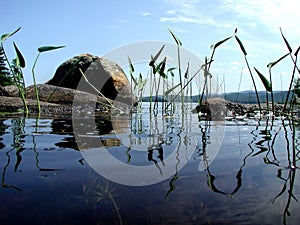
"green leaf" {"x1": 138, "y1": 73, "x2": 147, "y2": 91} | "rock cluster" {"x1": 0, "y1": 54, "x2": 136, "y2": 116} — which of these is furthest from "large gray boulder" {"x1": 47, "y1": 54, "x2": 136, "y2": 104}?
"green leaf" {"x1": 138, "y1": 73, "x2": 147, "y2": 91}

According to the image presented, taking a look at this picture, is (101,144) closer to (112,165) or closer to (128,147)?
(128,147)

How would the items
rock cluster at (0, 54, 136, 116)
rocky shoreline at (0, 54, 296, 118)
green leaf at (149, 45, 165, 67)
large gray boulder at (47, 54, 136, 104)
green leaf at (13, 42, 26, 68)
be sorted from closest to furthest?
green leaf at (13, 42, 26, 68)
green leaf at (149, 45, 165, 67)
rocky shoreline at (0, 54, 296, 118)
rock cluster at (0, 54, 136, 116)
large gray boulder at (47, 54, 136, 104)

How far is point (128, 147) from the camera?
176 centimetres

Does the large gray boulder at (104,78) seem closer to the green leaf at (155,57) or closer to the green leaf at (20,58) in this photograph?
the green leaf at (155,57)

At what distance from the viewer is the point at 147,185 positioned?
0.99m

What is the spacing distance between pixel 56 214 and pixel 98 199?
14cm

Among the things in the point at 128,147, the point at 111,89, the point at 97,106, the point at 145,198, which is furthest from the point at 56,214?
the point at 111,89

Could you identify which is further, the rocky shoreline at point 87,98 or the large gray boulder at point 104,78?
the large gray boulder at point 104,78

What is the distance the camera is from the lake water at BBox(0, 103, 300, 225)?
0.73 meters

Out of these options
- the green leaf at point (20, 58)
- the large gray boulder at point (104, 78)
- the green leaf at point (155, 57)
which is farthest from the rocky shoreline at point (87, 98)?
the green leaf at point (155, 57)

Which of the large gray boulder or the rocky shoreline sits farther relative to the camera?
the large gray boulder

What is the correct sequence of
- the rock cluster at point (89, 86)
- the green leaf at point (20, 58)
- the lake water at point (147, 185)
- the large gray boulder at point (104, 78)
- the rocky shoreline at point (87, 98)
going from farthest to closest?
1. the large gray boulder at point (104, 78)
2. the rock cluster at point (89, 86)
3. the rocky shoreline at point (87, 98)
4. the green leaf at point (20, 58)
5. the lake water at point (147, 185)

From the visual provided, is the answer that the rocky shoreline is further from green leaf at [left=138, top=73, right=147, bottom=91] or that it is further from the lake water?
the lake water

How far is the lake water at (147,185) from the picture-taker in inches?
28.8
